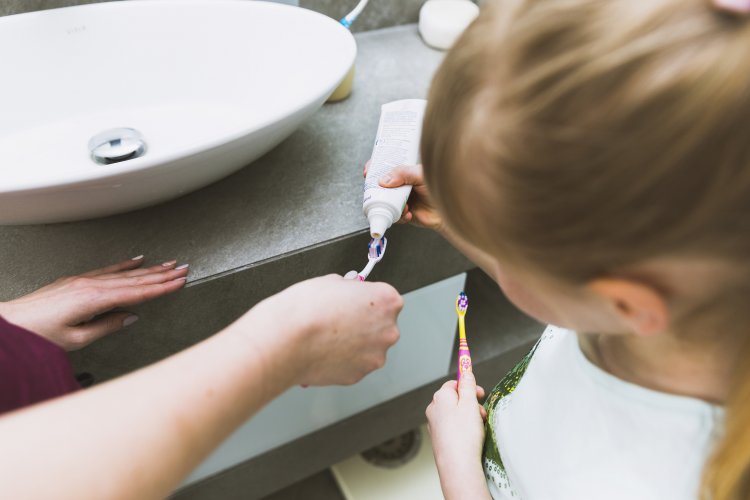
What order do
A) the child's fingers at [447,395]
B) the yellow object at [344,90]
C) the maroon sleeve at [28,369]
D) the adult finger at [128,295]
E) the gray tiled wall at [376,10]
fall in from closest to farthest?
the maroon sleeve at [28,369] → the adult finger at [128,295] → the child's fingers at [447,395] → the yellow object at [344,90] → the gray tiled wall at [376,10]

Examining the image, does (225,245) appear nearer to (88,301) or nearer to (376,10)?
(88,301)

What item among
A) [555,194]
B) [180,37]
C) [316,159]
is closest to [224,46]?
[180,37]

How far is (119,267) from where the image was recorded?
64cm

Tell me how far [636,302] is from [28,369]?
1.57 ft

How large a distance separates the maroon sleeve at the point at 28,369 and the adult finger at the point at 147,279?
0.09 meters

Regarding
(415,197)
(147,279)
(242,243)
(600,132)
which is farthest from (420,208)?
(600,132)

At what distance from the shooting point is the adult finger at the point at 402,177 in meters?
0.66

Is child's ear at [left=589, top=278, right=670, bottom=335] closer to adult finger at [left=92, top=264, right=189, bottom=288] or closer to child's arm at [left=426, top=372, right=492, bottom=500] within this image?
child's arm at [left=426, top=372, right=492, bottom=500]

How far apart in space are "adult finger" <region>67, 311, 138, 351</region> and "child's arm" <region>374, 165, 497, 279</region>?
0.31 meters

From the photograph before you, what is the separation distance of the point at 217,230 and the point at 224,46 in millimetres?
270

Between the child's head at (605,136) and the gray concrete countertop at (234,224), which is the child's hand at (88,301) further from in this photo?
the child's head at (605,136)

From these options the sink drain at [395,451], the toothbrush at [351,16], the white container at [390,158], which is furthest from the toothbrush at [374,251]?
the sink drain at [395,451]

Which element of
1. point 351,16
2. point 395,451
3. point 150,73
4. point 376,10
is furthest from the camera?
point 395,451

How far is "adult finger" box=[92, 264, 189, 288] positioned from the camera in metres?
0.61
